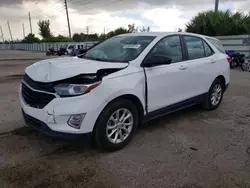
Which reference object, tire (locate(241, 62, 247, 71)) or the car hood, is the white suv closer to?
the car hood

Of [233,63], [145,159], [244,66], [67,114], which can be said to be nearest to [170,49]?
[145,159]

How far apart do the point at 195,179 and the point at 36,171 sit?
1.88 m

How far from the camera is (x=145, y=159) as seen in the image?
124 inches

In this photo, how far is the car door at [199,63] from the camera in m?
4.39

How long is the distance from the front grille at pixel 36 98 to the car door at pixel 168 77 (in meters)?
1.46

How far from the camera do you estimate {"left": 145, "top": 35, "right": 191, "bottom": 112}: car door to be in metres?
3.64

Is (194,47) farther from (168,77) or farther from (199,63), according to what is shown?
(168,77)

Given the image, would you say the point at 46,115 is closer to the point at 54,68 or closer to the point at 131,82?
the point at 54,68

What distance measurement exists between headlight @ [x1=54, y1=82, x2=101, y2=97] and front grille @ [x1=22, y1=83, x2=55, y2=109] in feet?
0.39

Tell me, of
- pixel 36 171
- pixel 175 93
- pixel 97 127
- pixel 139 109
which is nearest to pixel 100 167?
pixel 97 127

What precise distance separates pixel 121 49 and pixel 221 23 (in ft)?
51.9

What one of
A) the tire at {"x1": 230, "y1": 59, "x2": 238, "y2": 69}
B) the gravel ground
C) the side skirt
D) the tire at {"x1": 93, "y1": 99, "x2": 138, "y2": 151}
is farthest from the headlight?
the tire at {"x1": 230, "y1": 59, "x2": 238, "y2": 69}

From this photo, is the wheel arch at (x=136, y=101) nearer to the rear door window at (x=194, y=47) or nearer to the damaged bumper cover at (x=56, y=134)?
the damaged bumper cover at (x=56, y=134)

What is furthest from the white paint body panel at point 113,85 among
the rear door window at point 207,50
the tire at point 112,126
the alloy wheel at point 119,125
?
the rear door window at point 207,50
